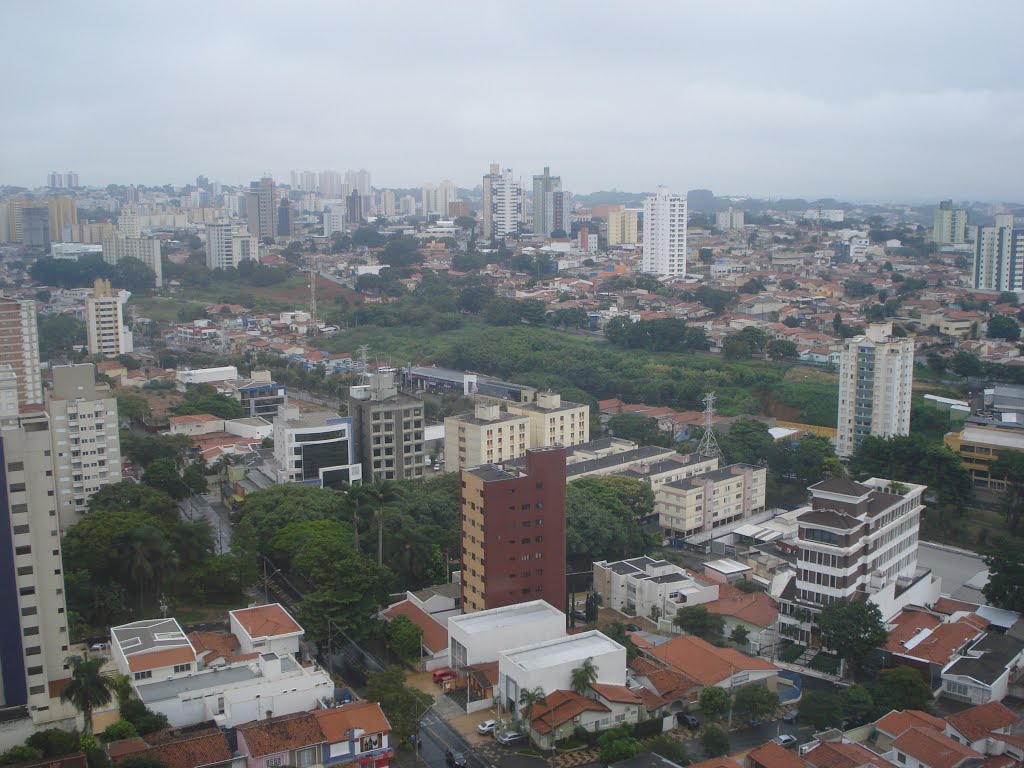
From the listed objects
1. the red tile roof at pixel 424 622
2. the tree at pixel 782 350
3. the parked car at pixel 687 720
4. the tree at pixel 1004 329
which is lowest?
the parked car at pixel 687 720

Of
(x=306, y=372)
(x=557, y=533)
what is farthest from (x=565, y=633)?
(x=306, y=372)

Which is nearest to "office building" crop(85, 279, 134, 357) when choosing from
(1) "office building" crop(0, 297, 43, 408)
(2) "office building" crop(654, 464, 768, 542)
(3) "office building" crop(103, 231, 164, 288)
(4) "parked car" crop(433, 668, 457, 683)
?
(1) "office building" crop(0, 297, 43, 408)

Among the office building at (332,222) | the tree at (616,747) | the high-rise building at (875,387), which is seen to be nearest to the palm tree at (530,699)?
the tree at (616,747)

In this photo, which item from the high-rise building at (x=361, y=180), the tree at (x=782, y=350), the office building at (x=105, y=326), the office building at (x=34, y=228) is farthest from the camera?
the high-rise building at (x=361, y=180)

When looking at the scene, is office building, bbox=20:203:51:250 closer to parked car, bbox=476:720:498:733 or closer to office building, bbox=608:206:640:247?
office building, bbox=608:206:640:247

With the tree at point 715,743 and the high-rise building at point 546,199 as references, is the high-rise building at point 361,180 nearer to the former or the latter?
the high-rise building at point 546,199
